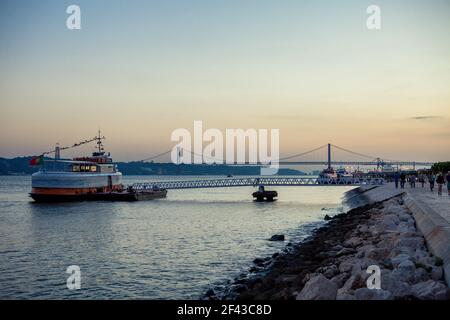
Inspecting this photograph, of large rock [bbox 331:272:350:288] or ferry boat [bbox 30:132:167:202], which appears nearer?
large rock [bbox 331:272:350:288]

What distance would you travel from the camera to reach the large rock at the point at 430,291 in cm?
815

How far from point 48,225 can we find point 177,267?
18411 mm

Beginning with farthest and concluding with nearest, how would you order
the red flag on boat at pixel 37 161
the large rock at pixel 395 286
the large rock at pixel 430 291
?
the red flag on boat at pixel 37 161, the large rock at pixel 395 286, the large rock at pixel 430 291

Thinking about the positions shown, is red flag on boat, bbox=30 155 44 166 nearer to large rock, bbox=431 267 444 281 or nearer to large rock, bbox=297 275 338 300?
large rock, bbox=297 275 338 300

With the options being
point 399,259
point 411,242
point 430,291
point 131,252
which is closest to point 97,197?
point 131,252

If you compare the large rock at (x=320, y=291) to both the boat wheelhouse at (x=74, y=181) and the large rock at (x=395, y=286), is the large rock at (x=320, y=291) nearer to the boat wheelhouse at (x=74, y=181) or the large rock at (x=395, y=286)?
the large rock at (x=395, y=286)

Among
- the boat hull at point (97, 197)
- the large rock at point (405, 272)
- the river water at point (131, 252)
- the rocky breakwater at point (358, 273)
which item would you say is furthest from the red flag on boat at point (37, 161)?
the large rock at point (405, 272)

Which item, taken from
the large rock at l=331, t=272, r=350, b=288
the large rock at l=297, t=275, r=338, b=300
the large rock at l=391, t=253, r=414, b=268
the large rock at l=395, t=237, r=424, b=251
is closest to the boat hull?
the large rock at l=395, t=237, r=424, b=251

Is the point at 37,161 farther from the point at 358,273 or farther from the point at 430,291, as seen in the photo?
the point at 430,291

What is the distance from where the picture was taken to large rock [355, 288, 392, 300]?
27.5ft

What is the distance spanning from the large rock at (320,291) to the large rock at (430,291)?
1584mm

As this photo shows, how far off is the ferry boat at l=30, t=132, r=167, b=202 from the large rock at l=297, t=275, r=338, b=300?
5090cm

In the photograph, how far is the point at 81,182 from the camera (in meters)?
58.2
